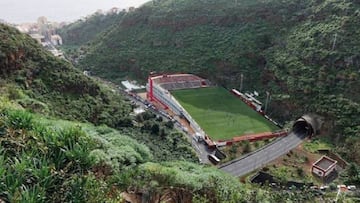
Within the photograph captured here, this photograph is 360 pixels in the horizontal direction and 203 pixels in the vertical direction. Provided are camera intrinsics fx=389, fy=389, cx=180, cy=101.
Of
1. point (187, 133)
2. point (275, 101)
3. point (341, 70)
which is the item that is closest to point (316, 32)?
point (341, 70)

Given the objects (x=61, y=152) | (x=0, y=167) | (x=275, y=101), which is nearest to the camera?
(x=0, y=167)

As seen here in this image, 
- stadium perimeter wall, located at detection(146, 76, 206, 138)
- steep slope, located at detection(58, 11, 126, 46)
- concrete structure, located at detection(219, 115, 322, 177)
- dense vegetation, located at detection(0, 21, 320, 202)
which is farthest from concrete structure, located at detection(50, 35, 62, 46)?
concrete structure, located at detection(219, 115, 322, 177)

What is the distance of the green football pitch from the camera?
3469 centimetres

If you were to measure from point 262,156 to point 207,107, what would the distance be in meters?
10.8

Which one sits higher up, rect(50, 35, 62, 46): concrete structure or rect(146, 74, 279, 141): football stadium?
rect(146, 74, 279, 141): football stadium

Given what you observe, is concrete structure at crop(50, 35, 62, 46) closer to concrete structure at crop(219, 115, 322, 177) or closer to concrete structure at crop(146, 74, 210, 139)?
concrete structure at crop(146, 74, 210, 139)

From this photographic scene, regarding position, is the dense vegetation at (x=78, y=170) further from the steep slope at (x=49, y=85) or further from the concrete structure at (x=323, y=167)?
the concrete structure at (x=323, y=167)

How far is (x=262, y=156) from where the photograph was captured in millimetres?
29578

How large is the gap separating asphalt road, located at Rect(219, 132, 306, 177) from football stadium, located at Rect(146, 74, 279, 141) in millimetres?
2745

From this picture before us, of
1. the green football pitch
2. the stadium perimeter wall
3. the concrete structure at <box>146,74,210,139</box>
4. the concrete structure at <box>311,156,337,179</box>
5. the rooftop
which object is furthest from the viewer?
the concrete structure at <box>146,74,210,139</box>

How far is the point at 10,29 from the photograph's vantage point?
28547mm

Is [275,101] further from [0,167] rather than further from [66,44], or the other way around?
[66,44]

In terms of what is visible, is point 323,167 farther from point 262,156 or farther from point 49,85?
point 49,85

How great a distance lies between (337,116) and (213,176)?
21171mm
